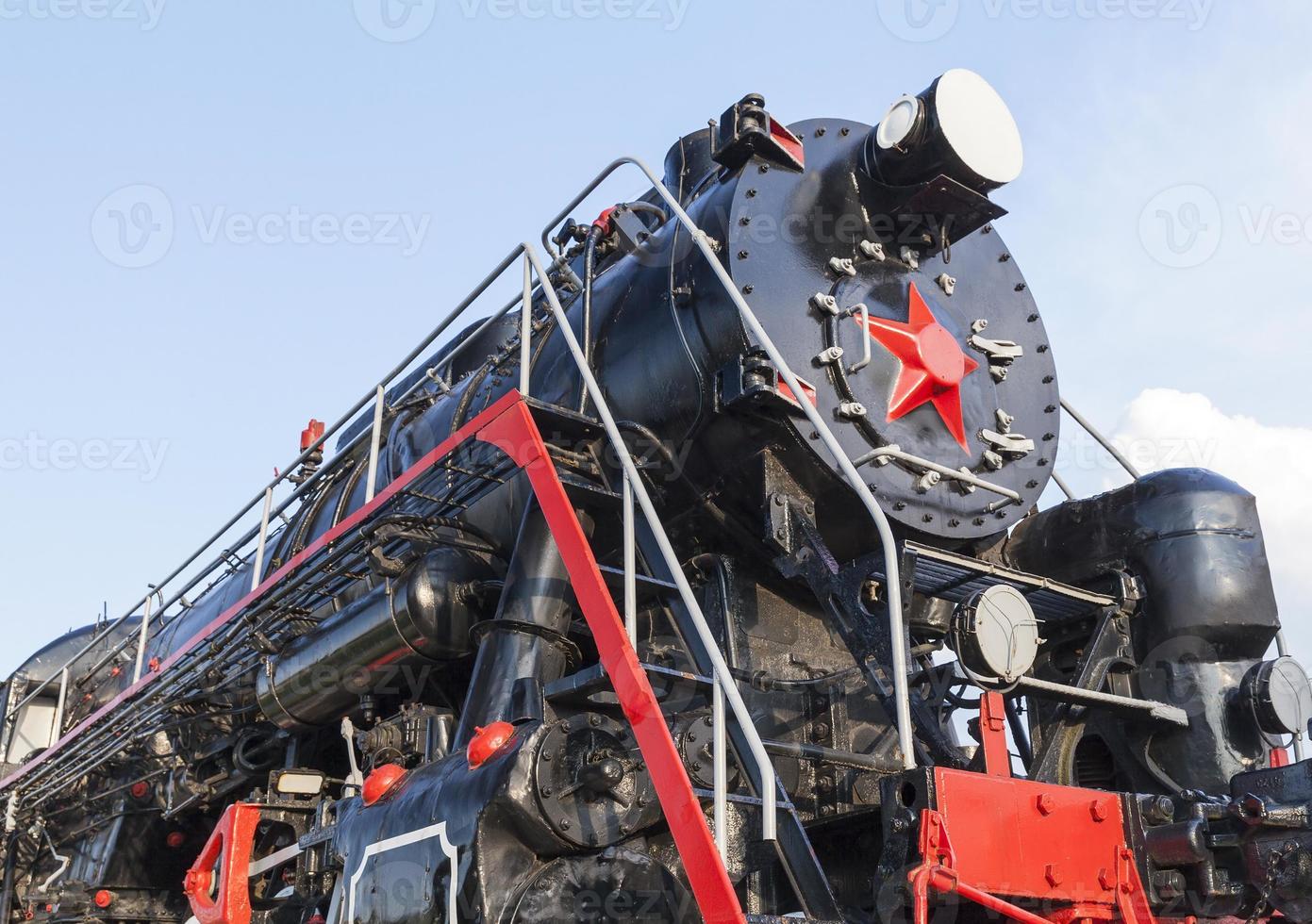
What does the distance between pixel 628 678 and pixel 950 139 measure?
245 cm

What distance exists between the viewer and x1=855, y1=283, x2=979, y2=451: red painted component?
4.76 m

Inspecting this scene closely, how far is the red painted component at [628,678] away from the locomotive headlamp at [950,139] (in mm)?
1752

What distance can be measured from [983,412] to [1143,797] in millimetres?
1862

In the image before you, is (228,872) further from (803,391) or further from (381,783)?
(803,391)

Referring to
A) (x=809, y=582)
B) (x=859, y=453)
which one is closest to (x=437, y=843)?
(x=809, y=582)

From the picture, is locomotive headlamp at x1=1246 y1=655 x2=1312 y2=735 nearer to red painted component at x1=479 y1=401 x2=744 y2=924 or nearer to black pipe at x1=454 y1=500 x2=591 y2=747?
red painted component at x1=479 y1=401 x2=744 y2=924

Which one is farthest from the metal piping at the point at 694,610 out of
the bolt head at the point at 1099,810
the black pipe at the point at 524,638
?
the bolt head at the point at 1099,810

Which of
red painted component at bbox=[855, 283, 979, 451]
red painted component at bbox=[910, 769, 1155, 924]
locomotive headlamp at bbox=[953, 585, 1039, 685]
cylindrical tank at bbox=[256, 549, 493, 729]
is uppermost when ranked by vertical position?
red painted component at bbox=[855, 283, 979, 451]

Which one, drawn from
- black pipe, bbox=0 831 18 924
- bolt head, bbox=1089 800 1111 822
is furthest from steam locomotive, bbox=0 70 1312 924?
black pipe, bbox=0 831 18 924

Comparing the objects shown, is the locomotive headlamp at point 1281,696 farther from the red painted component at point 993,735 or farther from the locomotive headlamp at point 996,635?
the red painted component at point 993,735

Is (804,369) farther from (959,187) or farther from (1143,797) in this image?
(1143,797)

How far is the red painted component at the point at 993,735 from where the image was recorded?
3.55 m

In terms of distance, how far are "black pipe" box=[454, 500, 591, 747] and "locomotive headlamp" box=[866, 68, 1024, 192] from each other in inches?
73.1

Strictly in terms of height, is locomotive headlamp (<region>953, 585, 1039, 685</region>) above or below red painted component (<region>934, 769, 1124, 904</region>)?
above
